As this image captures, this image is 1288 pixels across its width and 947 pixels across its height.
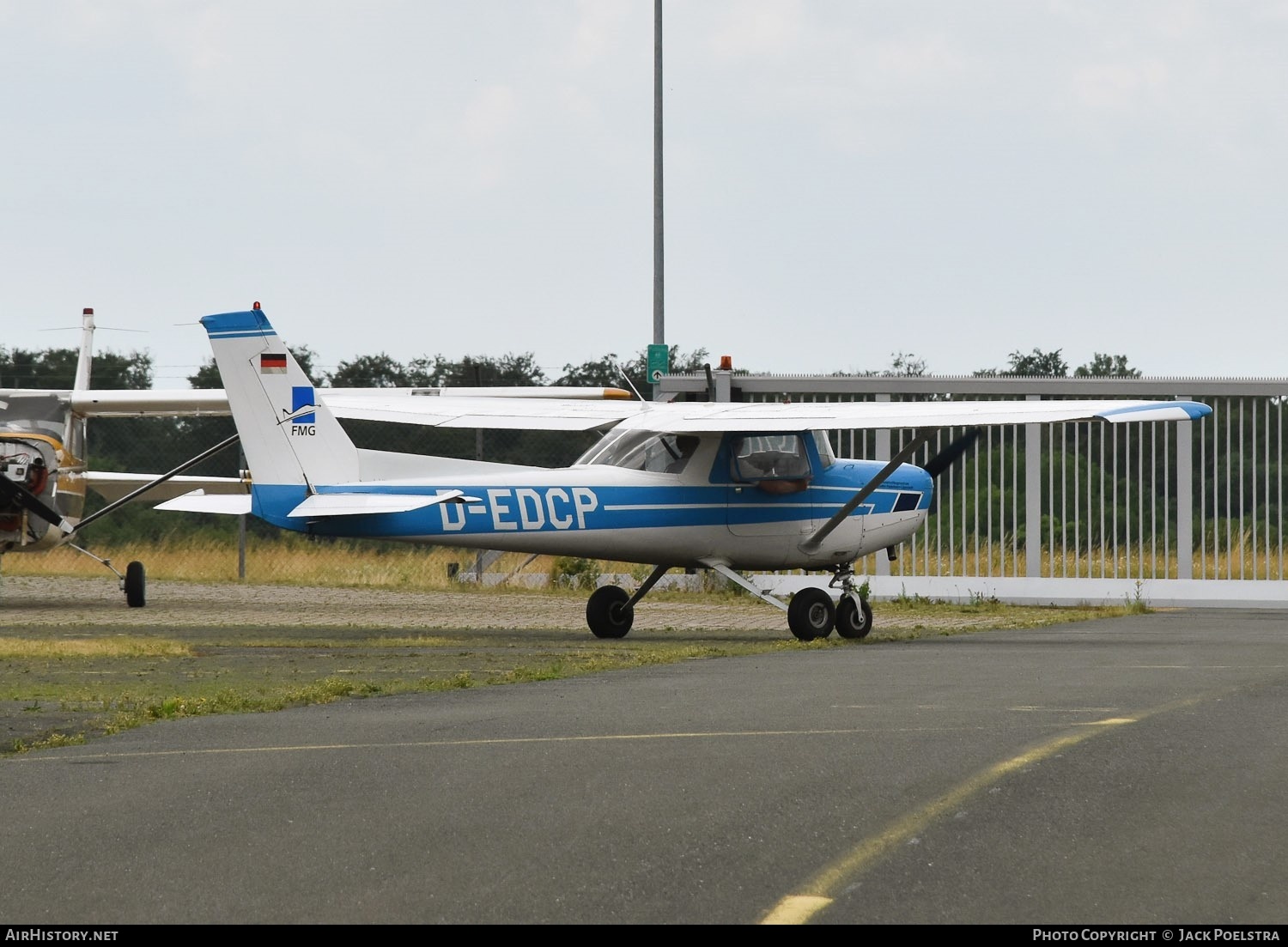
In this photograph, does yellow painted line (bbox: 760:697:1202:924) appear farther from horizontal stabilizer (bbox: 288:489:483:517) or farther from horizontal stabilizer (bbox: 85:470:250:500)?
horizontal stabilizer (bbox: 85:470:250:500)

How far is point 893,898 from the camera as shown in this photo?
525cm

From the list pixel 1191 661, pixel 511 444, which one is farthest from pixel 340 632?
pixel 511 444

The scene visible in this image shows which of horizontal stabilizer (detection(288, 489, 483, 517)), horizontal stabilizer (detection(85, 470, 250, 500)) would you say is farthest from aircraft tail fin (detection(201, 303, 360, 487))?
horizontal stabilizer (detection(85, 470, 250, 500))

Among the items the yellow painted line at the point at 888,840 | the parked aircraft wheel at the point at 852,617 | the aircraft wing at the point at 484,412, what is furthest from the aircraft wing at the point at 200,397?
the yellow painted line at the point at 888,840

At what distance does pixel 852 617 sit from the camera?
17.0 metres

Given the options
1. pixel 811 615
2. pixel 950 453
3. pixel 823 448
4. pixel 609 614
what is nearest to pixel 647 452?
pixel 609 614

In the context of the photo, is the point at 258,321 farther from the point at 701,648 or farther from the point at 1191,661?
the point at 1191,661

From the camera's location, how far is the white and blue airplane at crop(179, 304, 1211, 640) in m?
16.2

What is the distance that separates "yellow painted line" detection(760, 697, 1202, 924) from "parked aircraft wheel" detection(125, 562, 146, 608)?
1593 centimetres

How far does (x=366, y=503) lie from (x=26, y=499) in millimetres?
8321

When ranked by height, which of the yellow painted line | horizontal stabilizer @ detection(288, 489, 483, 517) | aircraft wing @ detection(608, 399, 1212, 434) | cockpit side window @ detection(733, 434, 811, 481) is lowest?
the yellow painted line

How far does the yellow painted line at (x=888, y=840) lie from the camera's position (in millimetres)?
5125

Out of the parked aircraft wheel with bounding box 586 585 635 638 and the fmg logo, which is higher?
the fmg logo

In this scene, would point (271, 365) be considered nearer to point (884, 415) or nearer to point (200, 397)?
point (884, 415)
